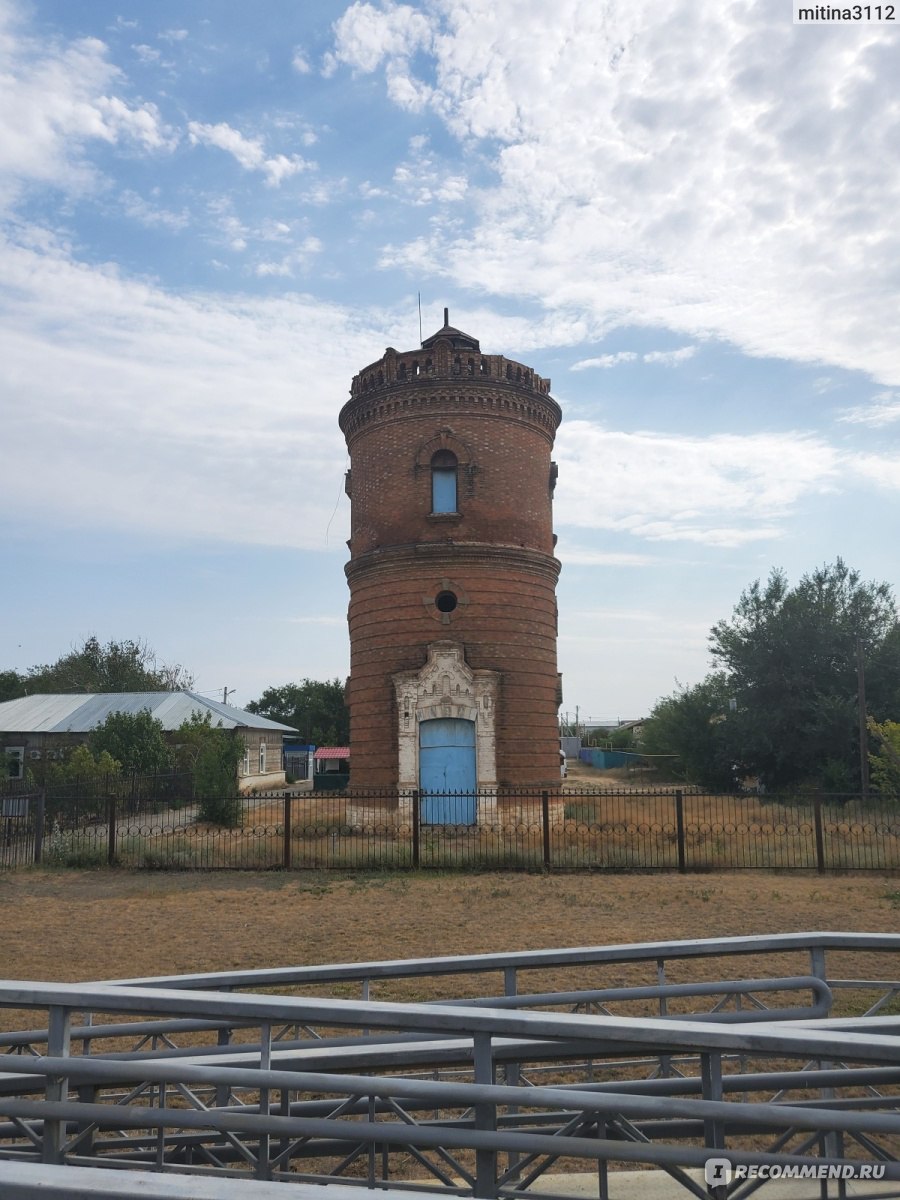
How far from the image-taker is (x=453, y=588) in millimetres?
19703

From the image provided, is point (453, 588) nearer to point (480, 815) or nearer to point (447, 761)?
point (447, 761)

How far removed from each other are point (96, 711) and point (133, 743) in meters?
10.0

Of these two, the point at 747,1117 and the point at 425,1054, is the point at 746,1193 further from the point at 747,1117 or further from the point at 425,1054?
the point at 425,1054

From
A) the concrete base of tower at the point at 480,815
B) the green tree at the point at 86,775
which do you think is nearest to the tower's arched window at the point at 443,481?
the concrete base of tower at the point at 480,815

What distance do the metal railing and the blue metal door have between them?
A: 46.5ft

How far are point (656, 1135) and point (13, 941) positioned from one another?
8.83 metres

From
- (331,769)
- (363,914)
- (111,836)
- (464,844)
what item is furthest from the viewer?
(331,769)

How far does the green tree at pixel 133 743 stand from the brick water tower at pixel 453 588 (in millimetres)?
11242

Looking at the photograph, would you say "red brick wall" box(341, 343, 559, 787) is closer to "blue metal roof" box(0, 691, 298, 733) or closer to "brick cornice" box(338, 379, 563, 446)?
"brick cornice" box(338, 379, 563, 446)

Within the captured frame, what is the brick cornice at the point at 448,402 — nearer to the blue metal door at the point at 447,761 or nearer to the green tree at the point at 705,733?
the blue metal door at the point at 447,761

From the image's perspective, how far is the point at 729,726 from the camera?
32.5 metres

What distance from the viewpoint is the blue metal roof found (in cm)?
3600

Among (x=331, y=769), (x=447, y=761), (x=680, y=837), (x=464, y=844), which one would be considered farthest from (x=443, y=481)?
(x=331, y=769)

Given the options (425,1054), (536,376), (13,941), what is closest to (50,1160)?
(425,1054)
